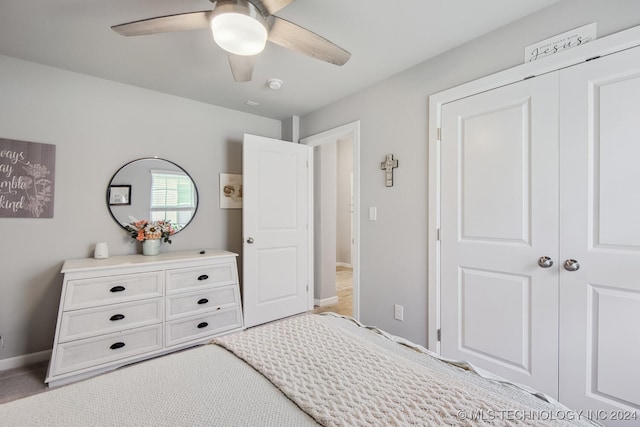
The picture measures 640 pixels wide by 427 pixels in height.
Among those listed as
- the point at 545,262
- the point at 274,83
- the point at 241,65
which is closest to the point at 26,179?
the point at 241,65

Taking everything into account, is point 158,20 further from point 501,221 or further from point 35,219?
point 501,221

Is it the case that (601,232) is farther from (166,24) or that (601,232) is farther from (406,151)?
(166,24)

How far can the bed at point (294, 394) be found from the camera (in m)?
0.75

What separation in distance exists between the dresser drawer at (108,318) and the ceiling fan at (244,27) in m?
1.83

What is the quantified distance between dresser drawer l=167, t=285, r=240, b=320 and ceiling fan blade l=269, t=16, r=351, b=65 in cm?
205

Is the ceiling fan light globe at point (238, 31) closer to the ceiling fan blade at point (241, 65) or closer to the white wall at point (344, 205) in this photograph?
the ceiling fan blade at point (241, 65)

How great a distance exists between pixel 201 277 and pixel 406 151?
2072mm

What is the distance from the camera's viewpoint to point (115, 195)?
8.58ft

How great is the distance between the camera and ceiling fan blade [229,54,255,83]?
5.54 ft

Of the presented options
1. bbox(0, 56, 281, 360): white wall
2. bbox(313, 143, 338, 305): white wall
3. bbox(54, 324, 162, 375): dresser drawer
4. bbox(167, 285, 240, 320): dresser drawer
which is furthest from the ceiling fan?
bbox(313, 143, 338, 305): white wall

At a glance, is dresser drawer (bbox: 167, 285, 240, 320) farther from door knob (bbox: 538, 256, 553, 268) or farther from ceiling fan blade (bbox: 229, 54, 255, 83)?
door knob (bbox: 538, 256, 553, 268)

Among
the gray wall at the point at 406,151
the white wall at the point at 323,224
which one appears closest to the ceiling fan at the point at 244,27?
the gray wall at the point at 406,151

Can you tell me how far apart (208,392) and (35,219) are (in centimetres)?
244

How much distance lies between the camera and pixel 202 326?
252 centimetres
